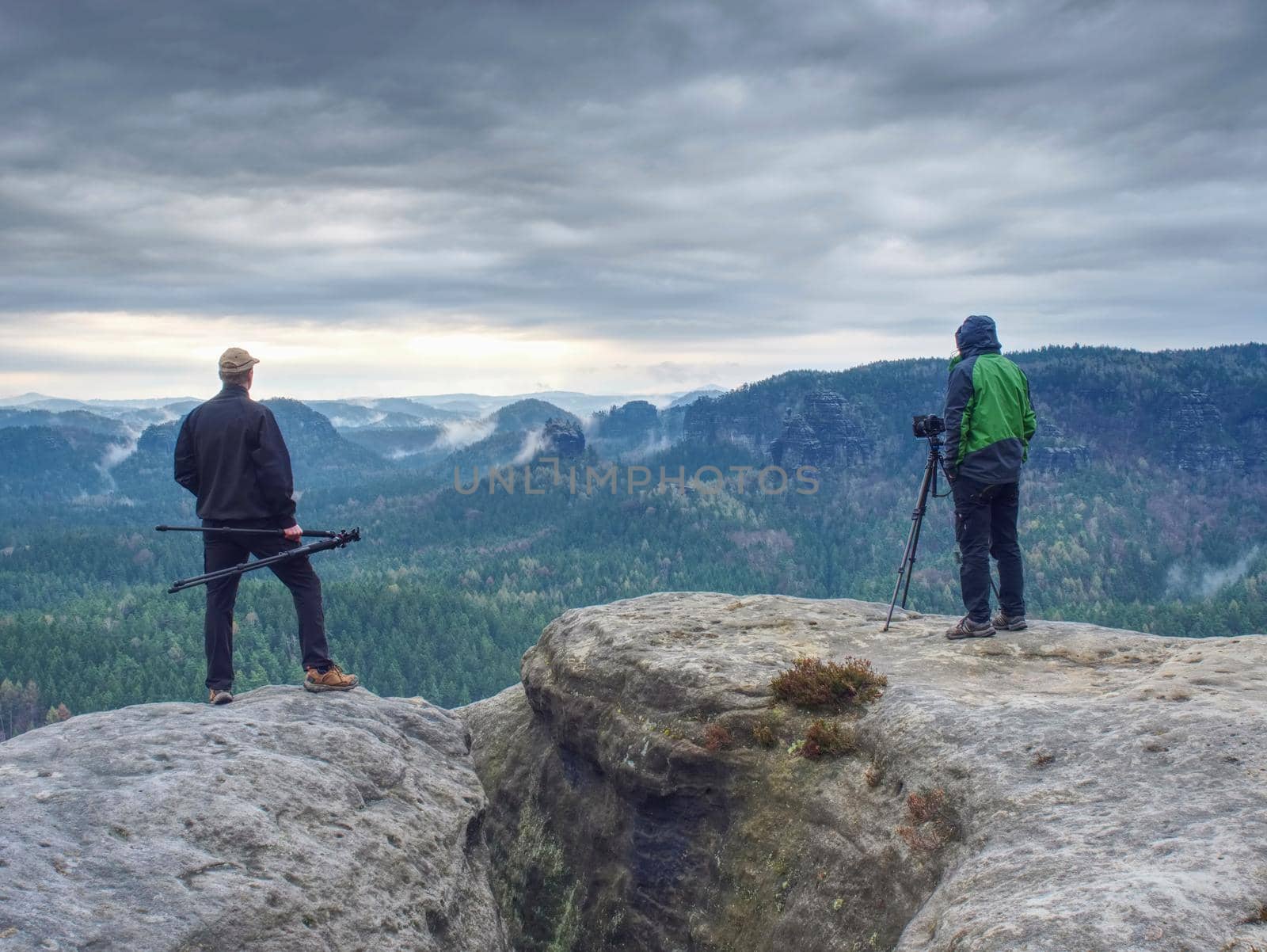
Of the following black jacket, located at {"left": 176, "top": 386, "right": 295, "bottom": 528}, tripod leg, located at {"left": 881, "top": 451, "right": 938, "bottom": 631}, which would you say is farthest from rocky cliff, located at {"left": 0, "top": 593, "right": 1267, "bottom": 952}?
black jacket, located at {"left": 176, "top": 386, "right": 295, "bottom": 528}

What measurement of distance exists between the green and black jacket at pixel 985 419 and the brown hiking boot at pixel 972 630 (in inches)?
101

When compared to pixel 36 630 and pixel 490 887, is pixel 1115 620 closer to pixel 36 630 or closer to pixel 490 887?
Result: pixel 490 887

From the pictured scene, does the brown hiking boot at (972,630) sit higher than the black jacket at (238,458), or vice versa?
the black jacket at (238,458)

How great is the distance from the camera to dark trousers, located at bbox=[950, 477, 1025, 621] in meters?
15.7

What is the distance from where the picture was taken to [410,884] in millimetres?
12375

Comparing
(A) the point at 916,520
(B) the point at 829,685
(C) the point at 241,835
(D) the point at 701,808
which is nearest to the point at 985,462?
(A) the point at 916,520

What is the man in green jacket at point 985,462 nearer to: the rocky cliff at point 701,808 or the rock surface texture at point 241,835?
the rocky cliff at point 701,808

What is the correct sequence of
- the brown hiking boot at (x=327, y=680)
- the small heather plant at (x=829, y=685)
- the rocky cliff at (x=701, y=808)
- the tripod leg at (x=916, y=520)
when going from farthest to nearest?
the tripod leg at (x=916, y=520), the brown hiking boot at (x=327, y=680), the small heather plant at (x=829, y=685), the rocky cliff at (x=701, y=808)

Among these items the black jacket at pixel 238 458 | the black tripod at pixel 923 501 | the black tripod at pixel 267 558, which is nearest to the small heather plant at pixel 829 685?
the black tripod at pixel 923 501

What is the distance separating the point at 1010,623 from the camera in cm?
1633

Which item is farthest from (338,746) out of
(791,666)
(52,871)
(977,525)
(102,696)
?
(102,696)

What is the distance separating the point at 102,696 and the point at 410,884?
5547 inches

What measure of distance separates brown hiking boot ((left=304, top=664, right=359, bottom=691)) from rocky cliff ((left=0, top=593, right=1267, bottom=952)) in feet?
1.00

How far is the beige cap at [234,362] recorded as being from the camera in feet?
49.2
